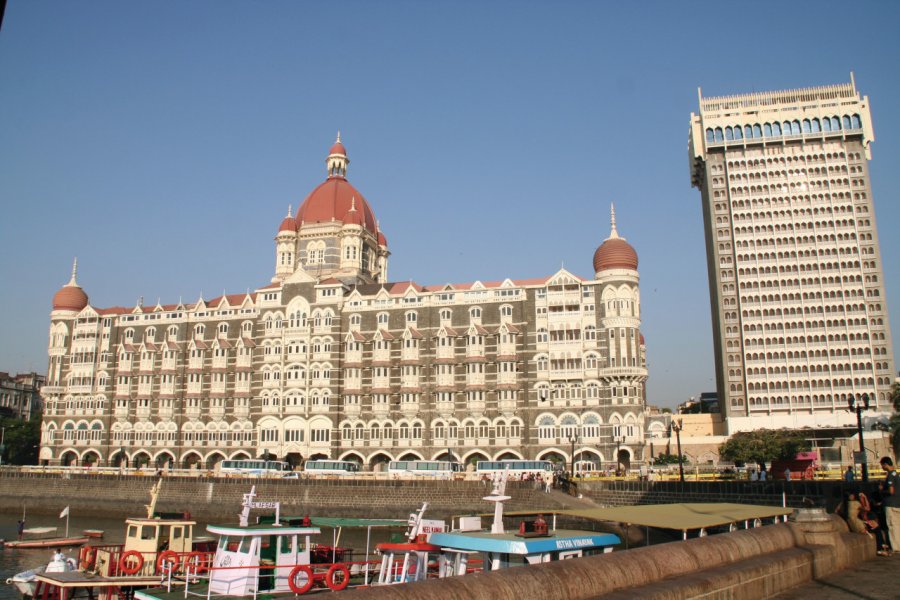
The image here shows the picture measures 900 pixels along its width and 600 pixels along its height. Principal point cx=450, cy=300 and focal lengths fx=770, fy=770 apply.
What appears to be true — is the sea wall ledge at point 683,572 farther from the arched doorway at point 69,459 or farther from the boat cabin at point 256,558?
the arched doorway at point 69,459

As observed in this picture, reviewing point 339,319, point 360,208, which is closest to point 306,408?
point 339,319

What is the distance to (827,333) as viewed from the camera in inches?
3888

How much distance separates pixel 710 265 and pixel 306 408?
6220 centimetres

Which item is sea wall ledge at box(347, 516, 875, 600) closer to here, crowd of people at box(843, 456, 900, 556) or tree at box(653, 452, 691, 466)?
crowd of people at box(843, 456, 900, 556)

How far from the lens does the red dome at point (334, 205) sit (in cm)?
9675

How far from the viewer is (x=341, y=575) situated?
23516mm

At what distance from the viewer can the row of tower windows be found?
105m

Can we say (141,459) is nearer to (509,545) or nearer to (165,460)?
(165,460)

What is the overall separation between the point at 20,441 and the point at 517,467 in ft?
235

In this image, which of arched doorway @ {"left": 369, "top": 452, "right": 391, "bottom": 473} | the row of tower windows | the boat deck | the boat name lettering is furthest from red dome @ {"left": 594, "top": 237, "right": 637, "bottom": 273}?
the boat name lettering

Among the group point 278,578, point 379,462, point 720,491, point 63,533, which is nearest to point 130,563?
point 278,578

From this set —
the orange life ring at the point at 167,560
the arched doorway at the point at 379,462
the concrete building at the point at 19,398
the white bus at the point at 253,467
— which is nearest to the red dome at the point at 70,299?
the white bus at the point at 253,467

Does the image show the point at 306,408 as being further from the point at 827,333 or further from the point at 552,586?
the point at 552,586

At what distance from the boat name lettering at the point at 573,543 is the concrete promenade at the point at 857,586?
3.89 meters
